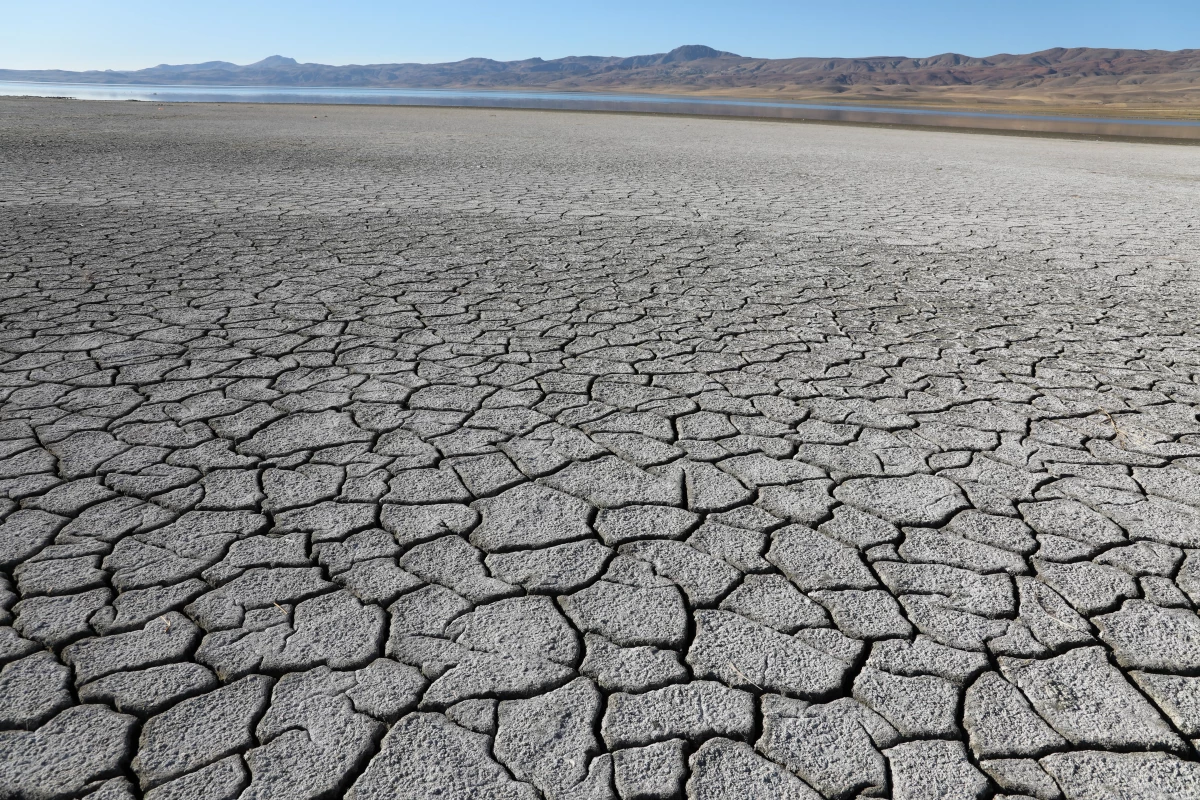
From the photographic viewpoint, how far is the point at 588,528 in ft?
8.00

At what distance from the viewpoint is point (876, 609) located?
207cm

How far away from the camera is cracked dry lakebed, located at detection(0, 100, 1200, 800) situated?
1.63 m

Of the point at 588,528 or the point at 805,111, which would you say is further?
the point at 805,111

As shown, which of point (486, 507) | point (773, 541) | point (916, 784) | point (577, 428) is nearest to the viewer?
point (916, 784)

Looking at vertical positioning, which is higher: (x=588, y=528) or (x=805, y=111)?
(x=588, y=528)

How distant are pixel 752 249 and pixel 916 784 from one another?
540 centimetres

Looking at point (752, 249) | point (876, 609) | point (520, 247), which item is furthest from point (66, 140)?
point (876, 609)

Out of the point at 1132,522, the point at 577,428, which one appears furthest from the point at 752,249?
the point at 1132,522

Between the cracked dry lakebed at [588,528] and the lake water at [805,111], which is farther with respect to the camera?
the lake water at [805,111]

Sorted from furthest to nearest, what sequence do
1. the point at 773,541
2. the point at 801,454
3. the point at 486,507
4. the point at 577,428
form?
1. the point at 577,428
2. the point at 801,454
3. the point at 486,507
4. the point at 773,541

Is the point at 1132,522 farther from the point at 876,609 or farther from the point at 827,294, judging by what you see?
the point at 827,294

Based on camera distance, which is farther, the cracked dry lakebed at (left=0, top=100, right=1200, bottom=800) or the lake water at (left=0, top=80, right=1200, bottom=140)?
the lake water at (left=0, top=80, right=1200, bottom=140)

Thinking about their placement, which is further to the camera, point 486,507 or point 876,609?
point 486,507

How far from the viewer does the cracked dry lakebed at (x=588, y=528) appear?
5.36 ft
